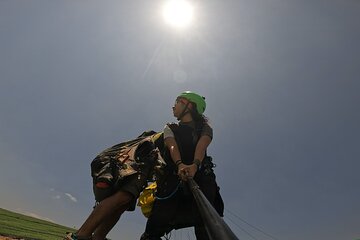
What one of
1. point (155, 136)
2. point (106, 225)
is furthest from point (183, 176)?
point (155, 136)

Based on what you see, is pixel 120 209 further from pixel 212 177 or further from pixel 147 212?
pixel 212 177

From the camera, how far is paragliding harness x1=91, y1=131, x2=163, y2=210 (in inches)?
140

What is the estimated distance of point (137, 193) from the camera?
357 centimetres

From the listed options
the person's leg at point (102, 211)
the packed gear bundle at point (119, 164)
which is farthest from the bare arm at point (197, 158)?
the person's leg at point (102, 211)

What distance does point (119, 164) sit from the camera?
3.74m

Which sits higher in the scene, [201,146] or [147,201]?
[201,146]

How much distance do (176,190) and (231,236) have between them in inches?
105

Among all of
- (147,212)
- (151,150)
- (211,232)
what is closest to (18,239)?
(147,212)

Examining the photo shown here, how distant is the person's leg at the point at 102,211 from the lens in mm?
3277

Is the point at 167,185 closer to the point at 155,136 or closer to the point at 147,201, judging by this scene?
the point at 147,201

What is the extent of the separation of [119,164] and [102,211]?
64cm

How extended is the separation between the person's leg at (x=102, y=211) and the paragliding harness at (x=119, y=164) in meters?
0.14

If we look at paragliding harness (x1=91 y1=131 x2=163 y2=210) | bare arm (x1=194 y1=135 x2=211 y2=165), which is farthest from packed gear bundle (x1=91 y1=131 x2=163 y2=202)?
bare arm (x1=194 y1=135 x2=211 y2=165)

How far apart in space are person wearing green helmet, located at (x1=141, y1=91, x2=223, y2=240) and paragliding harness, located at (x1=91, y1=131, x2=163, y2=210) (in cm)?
40
